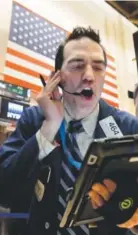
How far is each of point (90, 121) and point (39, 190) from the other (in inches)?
10.4

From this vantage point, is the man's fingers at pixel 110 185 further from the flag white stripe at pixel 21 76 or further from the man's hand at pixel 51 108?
the flag white stripe at pixel 21 76

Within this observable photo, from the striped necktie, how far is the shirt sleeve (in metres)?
0.06

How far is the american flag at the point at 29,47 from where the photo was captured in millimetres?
2541

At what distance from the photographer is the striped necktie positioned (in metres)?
0.73

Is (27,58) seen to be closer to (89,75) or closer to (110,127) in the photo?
(89,75)

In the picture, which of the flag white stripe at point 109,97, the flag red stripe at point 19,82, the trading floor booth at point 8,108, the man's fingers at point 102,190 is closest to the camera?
the man's fingers at point 102,190

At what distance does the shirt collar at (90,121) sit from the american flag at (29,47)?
5.45 feet

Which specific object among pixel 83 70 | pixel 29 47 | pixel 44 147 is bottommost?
pixel 44 147

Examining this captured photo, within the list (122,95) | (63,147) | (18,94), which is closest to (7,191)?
(63,147)

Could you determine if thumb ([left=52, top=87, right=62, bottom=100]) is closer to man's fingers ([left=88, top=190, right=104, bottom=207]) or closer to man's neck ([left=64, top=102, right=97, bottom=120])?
man's neck ([left=64, top=102, right=97, bottom=120])

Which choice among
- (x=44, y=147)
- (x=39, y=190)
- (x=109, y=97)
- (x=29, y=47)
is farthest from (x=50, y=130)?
(x=109, y=97)

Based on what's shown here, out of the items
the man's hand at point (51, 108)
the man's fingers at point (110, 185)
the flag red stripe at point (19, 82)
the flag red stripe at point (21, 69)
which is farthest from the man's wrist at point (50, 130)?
the flag red stripe at point (21, 69)

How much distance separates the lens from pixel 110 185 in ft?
1.94

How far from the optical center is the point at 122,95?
361 centimetres
